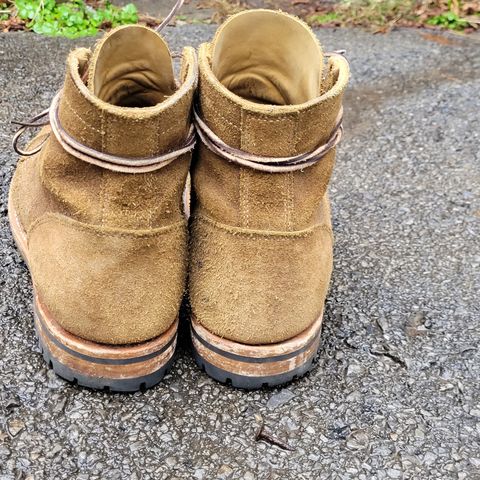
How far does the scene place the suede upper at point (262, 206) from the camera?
1186 millimetres

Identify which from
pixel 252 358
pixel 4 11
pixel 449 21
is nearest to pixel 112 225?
pixel 252 358

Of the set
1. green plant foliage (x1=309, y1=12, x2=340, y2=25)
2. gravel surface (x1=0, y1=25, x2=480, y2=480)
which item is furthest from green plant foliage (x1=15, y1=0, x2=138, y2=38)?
gravel surface (x1=0, y1=25, x2=480, y2=480)

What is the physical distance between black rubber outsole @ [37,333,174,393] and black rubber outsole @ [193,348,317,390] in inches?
3.2

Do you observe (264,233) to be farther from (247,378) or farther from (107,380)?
(107,380)

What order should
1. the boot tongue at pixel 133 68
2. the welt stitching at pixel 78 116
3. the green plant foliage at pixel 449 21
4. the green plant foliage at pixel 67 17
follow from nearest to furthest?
1. the welt stitching at pixel 78 116
2. the boot tongue at pixel 133 68
3. the green plant foliage at pixel 67 17
4. the green plant foliage at pixel 449 21

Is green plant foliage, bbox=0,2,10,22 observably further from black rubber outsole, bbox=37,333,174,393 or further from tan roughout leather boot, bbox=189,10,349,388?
black rubber outsole, bbox=37,333,174,393

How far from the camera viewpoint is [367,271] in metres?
1.73

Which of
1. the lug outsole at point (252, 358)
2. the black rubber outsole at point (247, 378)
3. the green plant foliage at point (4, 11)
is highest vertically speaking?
the lug outsole at point (252, 358)

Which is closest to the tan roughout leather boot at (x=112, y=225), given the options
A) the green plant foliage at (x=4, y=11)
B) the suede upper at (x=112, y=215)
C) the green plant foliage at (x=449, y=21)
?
the suede upper at (x=112, y=215)

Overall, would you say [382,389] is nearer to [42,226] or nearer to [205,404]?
[205,404]

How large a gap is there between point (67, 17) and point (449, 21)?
1.82 m

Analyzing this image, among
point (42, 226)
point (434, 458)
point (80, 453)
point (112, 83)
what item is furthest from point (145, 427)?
point (112, 83)

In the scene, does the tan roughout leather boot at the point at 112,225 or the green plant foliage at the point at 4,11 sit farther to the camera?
the green plant foliage at the point at 4,11

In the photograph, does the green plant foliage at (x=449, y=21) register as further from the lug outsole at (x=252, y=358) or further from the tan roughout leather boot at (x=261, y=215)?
the lug outsole at (x=252, y=358)
